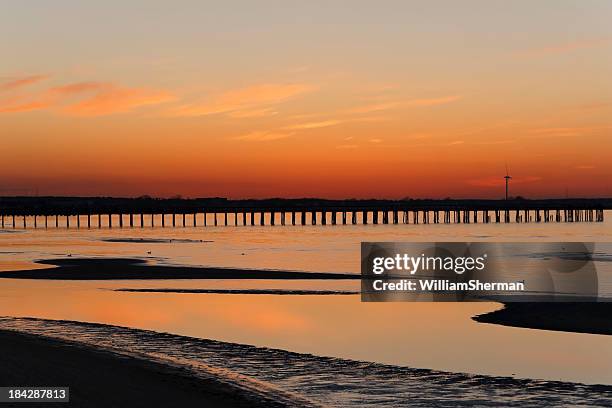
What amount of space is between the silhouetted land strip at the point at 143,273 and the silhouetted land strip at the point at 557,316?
49.2ft

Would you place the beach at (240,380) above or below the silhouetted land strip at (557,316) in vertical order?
above

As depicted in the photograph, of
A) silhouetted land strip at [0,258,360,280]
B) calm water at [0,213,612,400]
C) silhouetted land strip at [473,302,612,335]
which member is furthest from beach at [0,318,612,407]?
silhouetted land strip at [0,258,360,280]

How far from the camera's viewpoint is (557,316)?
26.0 meters

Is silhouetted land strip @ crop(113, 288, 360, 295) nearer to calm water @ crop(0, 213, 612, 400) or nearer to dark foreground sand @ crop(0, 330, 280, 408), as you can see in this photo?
calm water @ crop(0, 213, 612, 400)

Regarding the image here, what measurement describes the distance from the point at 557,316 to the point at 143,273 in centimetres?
2487

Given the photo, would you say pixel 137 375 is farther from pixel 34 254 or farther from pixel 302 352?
pixel 34 254

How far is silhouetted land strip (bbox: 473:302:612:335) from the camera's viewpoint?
24.0 metres

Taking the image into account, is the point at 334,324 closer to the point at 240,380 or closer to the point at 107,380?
the point at 240,380

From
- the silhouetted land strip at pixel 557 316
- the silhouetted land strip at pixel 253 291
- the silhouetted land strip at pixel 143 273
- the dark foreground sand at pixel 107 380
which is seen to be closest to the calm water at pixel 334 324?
the silhouetted land strip at pixel 557 316

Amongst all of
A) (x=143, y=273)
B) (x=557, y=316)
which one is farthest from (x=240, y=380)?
(x=143, y=273)

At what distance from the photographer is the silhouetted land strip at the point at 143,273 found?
42.6 m

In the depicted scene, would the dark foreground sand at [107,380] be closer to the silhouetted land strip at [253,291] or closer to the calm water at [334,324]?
the calm water at [334,324]

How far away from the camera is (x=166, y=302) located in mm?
31016

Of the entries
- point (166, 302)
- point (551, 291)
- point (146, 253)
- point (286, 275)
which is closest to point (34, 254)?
point (146, 253)
